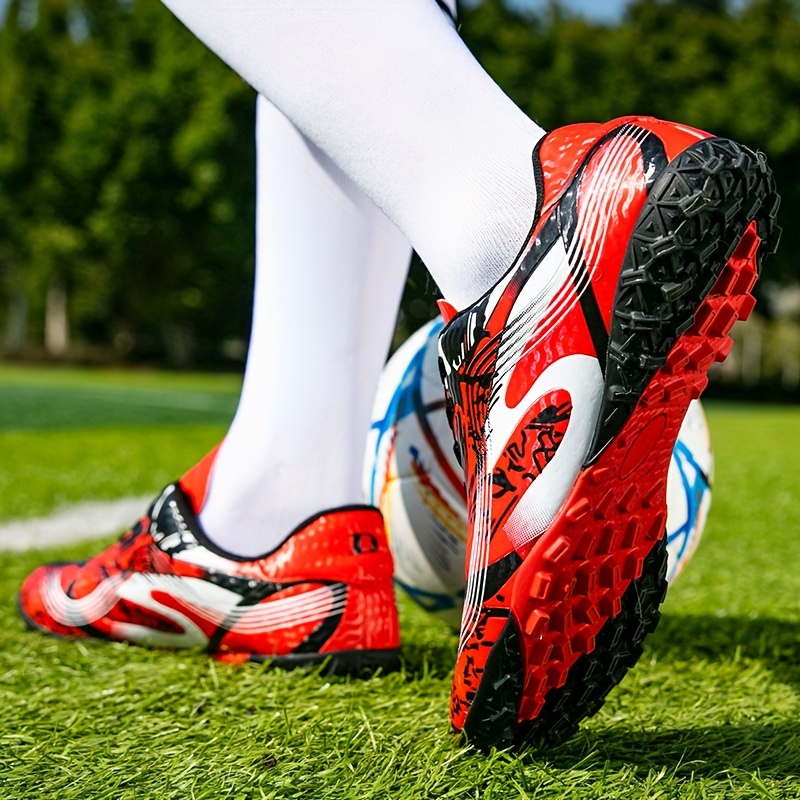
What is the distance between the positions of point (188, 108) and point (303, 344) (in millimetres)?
22995

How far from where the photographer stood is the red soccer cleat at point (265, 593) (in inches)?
55.9

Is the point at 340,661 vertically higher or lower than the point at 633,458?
lower

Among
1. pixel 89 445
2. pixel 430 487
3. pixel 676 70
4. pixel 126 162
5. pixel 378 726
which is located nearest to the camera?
pixel 378 726

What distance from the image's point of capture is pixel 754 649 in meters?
1.66

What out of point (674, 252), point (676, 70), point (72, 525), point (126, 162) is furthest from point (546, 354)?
point (676, 70)

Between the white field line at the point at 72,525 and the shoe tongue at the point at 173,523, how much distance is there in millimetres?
1322

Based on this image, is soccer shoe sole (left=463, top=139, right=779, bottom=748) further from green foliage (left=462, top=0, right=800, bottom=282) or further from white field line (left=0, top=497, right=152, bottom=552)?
green foliage (left=462, top=0, right=800, bottom=282)

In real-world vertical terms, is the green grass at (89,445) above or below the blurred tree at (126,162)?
below

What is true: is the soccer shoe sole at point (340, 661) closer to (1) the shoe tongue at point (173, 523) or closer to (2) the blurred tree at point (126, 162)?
(1) the shoe tongue at point (173, 523)

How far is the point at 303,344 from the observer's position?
1427 mm

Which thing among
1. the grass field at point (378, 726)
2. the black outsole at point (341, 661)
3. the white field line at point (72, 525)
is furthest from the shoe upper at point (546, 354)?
the white field line at point (72, 525)

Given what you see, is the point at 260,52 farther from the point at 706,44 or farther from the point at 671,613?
the point at 706,44

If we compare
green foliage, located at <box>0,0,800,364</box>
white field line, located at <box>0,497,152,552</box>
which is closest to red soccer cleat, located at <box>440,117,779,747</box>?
white field line, located at <box>0,497,152,552</box>

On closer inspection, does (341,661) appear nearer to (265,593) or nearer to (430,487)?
(265,593)
